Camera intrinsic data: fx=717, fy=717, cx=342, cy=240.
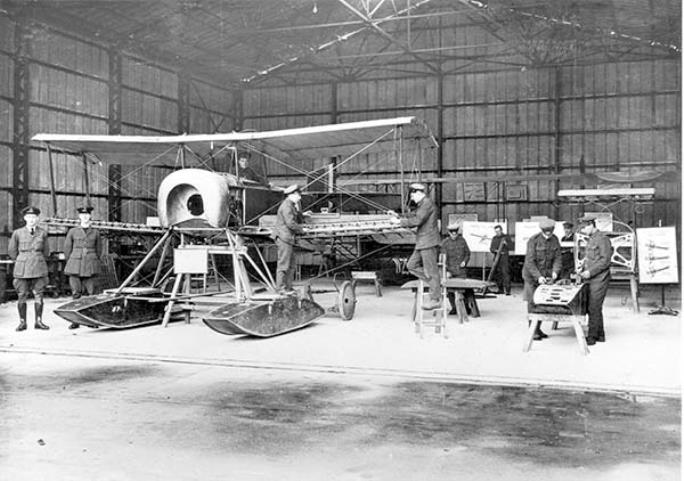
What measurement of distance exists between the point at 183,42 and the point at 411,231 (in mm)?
14111

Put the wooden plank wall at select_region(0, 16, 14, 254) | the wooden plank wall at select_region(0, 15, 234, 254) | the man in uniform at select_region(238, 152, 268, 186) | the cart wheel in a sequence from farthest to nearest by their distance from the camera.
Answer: the wooden plank wall at select_region(0, 15, 234, 254), the wooden plank wall at select_region(0, 16, 14, 254), the man in uniform at select_region(238, 152, 268, 186), the cart wheel

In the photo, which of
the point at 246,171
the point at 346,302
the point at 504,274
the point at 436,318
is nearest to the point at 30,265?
the point at 246,171

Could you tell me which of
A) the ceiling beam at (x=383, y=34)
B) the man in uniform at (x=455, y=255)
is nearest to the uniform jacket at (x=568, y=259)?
the man in uniform at (x=455, y=255)

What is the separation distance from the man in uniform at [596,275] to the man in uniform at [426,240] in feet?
6.74

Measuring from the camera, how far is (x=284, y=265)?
11008 millimetres

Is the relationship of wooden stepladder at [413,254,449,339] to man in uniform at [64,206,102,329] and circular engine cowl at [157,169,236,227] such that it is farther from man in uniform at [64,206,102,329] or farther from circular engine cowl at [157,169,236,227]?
man in uniform at [64,206,102,329]

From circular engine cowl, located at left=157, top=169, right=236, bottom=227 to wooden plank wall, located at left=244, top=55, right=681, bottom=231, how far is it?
1483 centimetres

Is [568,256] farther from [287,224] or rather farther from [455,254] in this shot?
[287,224]

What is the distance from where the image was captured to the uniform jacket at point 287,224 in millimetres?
11016

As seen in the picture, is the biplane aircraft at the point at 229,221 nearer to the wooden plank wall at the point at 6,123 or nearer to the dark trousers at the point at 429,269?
the dark trousers at the point at 429,269

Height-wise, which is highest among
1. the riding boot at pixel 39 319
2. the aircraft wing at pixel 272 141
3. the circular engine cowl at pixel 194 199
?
the aircraft wing at pixel 272 141

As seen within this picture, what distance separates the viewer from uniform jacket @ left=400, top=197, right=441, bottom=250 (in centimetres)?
1020

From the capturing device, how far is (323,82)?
27.9 m

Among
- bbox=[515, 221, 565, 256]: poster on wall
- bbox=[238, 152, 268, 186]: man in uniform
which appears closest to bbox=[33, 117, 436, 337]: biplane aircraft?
bbox=[238, 152, 268, 186]: man in uniform
